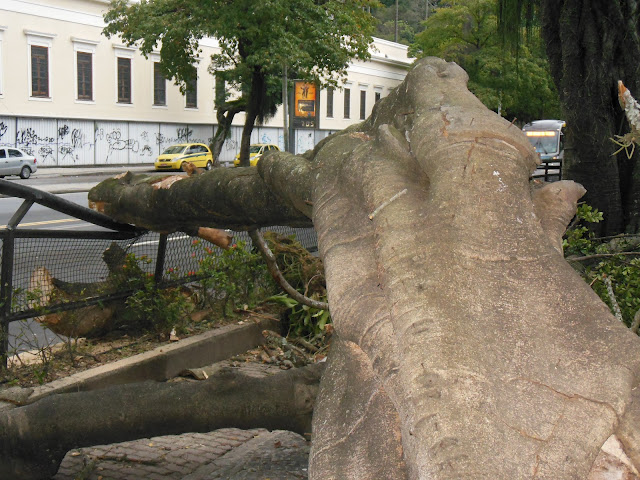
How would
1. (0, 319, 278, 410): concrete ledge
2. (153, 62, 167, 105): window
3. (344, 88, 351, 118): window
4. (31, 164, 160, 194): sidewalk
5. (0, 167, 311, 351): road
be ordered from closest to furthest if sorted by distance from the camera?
(0, 319, 278, 410): concrete ledge < (0, 167, 311, 351): road < (31, 164, 160, 194): sidewalk < (153, 62, 167, 105): window < (344, 88, 351, 118): window

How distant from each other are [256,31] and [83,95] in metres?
15.4

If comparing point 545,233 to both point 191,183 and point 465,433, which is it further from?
point 191,183

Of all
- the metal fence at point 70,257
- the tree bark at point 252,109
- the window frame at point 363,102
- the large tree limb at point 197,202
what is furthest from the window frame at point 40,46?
the large tree limb at point 197,202

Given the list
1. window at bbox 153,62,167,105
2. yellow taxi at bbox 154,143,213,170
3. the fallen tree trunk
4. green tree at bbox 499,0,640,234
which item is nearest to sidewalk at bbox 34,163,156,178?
yellow taxi at bbox 154,143,213,170

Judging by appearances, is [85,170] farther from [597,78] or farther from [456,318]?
[456,318]

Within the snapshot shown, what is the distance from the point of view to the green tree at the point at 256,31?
1027 inches

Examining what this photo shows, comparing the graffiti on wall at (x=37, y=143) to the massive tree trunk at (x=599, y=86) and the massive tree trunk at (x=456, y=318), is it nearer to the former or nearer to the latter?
the massive tree trunk at (x=599, y=86)

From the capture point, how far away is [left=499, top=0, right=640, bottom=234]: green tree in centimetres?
720

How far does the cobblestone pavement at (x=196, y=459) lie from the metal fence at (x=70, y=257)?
111 centimetres

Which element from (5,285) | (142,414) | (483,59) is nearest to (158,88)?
(483,59)

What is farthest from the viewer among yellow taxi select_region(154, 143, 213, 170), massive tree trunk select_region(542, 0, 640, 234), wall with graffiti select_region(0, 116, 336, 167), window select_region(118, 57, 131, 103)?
window select_region(118, 57, 131, 103)

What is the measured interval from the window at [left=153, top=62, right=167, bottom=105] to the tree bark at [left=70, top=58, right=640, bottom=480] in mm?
40218

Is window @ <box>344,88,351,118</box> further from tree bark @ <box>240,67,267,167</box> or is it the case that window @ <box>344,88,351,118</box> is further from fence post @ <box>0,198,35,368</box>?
fence post @ <box>0,198,35,368</box>

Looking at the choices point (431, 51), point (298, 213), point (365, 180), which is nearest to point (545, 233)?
point (365, 180)
